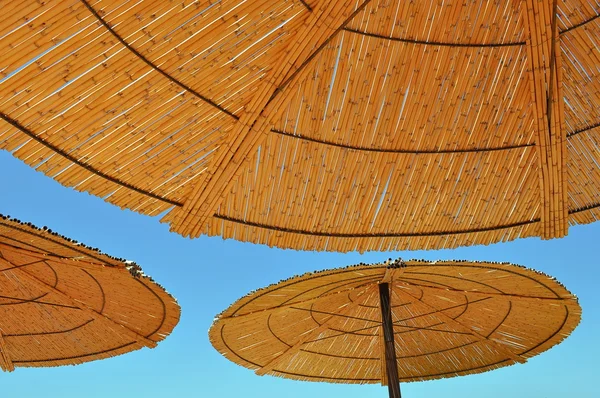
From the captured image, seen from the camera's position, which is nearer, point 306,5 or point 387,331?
point 306,5

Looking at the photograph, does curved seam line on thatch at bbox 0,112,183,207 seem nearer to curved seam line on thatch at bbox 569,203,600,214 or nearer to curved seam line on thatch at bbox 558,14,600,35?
curved seam line on thatch at bbox 558,14,600,35

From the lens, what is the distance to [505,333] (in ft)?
42.9

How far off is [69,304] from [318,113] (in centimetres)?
551

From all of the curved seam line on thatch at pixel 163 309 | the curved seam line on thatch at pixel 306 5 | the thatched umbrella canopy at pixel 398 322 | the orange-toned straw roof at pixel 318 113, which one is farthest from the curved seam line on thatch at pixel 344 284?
the curved seam line on thatch at pixel 306 5

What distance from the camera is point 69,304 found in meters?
11.0

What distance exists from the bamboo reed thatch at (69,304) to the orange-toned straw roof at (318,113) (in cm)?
96

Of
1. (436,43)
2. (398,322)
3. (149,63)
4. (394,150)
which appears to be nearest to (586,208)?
(394,150)

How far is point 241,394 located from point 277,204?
1625 cm

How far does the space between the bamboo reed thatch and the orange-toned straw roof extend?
959 mm

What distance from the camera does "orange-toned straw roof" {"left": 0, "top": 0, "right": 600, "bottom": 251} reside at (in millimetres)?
6914

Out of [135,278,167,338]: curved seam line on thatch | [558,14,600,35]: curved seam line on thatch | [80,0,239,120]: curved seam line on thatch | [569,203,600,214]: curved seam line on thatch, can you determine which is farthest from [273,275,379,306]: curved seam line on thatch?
[558,14,600,35]: curved seam line on thatch

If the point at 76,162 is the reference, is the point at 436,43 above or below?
above

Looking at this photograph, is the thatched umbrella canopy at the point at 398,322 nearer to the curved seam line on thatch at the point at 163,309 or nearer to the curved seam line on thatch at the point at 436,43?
the curved seam line on thatch at the point at 163,309

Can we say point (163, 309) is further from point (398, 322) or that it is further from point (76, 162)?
point (398, 322)
